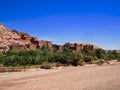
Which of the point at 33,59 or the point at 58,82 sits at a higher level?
the point at 33,59

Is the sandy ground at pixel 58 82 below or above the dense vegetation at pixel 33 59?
below

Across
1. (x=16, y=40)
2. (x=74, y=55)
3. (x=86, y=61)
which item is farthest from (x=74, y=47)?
(x=74, y=55)

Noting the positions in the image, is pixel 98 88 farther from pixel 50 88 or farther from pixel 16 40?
pixel 16 40

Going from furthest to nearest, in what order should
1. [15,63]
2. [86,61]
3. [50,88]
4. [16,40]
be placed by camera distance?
[16,40]
[86,61]
[15,63]
[50,88]

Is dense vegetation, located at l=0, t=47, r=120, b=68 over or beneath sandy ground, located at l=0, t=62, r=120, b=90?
over

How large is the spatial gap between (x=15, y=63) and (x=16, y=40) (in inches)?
1725

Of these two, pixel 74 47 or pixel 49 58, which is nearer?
pixel 49 58

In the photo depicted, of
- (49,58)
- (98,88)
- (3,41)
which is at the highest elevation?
(3,41)

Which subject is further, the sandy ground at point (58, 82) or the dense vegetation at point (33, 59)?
the dense vegetation at point (33, 59)

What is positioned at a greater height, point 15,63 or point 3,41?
point 3,41

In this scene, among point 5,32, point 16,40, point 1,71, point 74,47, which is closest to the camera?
point 1,71

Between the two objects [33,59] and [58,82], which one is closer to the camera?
[58,82]

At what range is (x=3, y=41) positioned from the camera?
73.8m

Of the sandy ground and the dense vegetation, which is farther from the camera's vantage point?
the dense vegetation
